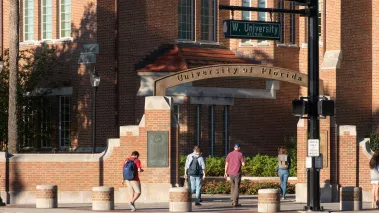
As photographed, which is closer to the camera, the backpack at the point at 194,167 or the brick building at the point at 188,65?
the backpack at the point at 194,167

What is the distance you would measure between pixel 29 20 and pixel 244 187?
12311 mm

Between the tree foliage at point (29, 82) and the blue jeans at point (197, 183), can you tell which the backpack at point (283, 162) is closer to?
the blue jeans at point (197, 183)

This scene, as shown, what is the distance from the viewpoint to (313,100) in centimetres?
2750

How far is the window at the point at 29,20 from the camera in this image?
43.3 meters

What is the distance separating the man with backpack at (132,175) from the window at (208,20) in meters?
15.1

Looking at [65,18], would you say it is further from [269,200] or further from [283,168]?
[269,200]

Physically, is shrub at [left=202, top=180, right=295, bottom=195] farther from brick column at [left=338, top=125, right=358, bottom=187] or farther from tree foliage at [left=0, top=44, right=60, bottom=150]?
tree foliage at [left=0, top=44, right=60, bottom=150]

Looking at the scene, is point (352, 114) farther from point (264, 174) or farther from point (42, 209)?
point (42, 209)

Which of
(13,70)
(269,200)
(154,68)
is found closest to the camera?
(269,200)

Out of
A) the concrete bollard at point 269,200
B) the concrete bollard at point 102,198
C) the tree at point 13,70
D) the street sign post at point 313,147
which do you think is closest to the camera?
the street sign post at point 313,147

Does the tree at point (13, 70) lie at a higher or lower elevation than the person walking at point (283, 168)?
higher

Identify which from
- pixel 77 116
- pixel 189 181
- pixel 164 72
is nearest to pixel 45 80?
pixel 77 116

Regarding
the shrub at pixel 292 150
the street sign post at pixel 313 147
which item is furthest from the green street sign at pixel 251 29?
the shrub at pixel 292 150

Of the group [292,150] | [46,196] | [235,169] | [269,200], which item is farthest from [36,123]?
[269,200]
